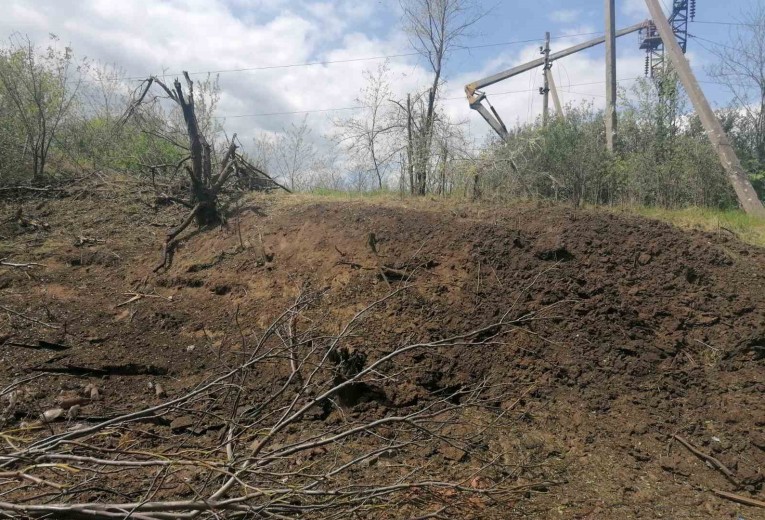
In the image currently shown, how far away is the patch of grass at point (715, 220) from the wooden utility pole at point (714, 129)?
0.77 feet

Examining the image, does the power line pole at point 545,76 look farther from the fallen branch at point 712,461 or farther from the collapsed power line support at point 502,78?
the fallen branch at point 712,461

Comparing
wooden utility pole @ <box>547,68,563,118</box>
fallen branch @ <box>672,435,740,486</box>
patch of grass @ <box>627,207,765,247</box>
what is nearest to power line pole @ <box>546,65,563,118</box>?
wooden utility pole @ <box>547,68,563,118</box>

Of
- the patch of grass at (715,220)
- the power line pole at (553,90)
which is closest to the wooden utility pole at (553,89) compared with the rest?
the power line pole at (553,90)

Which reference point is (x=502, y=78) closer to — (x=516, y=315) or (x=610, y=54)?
(x=610, y=54)

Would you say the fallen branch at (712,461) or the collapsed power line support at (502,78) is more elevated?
the collapsed power line support at (502,78)

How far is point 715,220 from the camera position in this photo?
6.97 m

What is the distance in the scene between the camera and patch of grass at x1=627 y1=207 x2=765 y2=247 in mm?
6671

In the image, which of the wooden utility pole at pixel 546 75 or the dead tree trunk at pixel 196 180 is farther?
the wooden utility pole at pixel 546 75

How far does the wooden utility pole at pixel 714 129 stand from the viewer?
7.59 metres

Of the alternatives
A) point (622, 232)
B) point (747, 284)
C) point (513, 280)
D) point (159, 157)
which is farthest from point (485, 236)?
point (159, 157)

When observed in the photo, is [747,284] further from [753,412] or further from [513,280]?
[513,280]

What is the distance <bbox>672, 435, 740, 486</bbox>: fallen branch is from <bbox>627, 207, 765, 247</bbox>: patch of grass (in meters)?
3.68

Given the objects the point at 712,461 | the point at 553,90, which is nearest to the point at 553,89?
the point at 553,90

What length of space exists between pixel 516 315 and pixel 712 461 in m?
1.92
